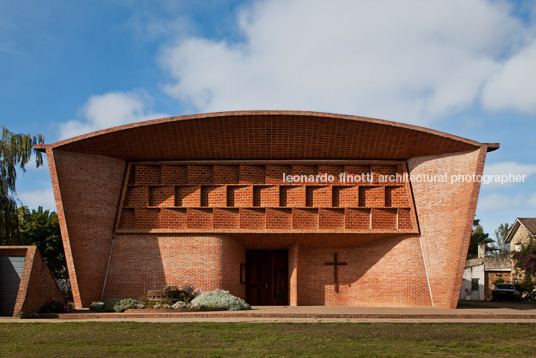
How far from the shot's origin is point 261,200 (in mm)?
24938

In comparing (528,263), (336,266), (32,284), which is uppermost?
(528,263)

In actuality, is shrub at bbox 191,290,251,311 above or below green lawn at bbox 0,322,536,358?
above

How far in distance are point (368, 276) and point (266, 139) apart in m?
8.11

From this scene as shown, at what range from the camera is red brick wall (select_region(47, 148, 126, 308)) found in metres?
23.1

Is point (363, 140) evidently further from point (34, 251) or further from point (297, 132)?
point (34, 251)

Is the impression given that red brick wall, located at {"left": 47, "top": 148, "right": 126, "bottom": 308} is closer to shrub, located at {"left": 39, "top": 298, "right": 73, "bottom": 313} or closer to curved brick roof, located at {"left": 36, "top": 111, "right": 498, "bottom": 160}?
curved brick roof, located at {"left": 36, "top": 111, "right": 498, "bottom": 160}

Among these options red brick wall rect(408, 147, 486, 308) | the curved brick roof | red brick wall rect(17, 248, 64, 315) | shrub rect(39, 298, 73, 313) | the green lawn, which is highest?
the curved brick roof

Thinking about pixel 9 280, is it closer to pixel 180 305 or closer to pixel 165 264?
pixel 180 305

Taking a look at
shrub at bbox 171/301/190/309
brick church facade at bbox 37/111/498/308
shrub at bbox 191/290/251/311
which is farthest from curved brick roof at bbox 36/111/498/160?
shrub at bbox 171/301/190/309

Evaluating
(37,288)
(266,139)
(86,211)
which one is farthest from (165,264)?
(266,139)

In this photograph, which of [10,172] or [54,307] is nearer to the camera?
[54,307]

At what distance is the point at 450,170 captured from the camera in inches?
925

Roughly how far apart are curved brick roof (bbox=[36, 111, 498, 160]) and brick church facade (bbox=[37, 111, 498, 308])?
0.06 metres

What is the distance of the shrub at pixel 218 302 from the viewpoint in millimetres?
20250
